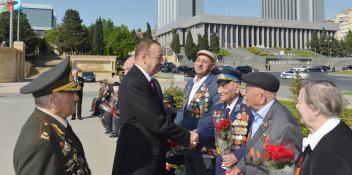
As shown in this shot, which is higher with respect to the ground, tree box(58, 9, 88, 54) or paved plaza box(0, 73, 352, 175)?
tree box(58, 9, 88, 54)

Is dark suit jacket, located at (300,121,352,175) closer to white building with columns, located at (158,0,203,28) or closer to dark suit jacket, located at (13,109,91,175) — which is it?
dark suit jacket, located at (13,109,91,175)

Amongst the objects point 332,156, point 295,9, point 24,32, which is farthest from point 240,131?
point 295,9

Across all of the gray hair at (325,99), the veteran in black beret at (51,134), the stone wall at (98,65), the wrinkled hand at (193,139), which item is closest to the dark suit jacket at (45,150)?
the veteran in black beret at (51,134)

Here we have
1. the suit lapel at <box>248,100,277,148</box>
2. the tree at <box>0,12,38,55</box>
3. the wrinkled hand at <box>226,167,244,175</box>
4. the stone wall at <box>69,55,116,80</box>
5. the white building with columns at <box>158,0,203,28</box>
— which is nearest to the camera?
the suit lapel at <box>248,100,277,148</box>

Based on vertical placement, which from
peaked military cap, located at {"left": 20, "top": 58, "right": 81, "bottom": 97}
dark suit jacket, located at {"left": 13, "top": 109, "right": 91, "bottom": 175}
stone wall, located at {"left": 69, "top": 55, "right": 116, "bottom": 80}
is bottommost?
dark suit jacket, located at {"left": 13, "top": 109, "right": 91, "bottom": 175}

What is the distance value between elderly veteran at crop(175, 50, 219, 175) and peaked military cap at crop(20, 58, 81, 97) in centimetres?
196

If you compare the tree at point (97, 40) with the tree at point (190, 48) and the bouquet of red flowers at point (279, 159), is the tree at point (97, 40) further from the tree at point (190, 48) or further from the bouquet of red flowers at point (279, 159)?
the bouquet of red flowers at point (279, 159)

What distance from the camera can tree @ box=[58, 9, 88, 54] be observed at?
75.0m

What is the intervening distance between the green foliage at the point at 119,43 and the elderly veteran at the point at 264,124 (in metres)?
86.6

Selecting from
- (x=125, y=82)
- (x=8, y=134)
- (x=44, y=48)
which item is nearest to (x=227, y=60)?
(x=44, y=48)

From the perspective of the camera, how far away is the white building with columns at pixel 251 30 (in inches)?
4668

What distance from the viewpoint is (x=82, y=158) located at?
9.05 feet

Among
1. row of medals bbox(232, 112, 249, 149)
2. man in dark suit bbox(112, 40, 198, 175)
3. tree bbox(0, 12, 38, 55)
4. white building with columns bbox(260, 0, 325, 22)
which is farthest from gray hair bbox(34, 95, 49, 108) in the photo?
white building with columns bbox(260, 0, 325, 22)

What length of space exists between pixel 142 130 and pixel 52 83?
1169 millimetres
